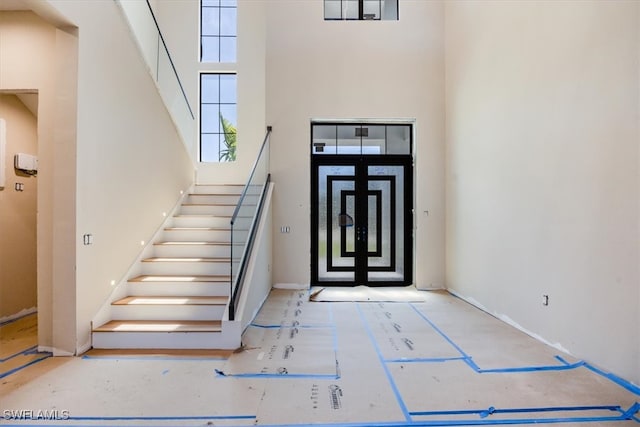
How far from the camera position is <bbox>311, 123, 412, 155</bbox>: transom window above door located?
21.1 ft

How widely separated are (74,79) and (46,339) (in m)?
2.47

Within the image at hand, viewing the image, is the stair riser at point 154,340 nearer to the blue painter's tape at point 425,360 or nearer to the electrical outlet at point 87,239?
the electrical outlet at point 87,239

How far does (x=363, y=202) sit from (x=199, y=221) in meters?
2.99

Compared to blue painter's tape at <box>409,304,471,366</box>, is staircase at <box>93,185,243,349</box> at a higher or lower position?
higher

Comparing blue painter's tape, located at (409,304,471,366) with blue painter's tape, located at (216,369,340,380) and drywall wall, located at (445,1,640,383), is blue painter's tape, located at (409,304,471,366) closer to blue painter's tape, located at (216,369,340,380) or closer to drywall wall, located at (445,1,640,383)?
drywall wall, located at (445,1,640,383)

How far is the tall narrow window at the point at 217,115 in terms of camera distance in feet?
23.7

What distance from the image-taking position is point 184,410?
7.48 feet

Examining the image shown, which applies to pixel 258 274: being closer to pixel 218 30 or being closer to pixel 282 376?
pixel 282 376

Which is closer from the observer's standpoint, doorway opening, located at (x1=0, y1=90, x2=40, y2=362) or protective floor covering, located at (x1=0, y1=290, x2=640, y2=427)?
protective floor covering, located at (x1=0, y1=290, x2=640, y2=427)

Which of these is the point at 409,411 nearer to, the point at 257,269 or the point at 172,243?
the point at 257,269

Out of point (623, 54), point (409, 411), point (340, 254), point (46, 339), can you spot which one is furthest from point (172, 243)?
point (623, 54)

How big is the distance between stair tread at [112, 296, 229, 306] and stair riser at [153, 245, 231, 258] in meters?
0.71

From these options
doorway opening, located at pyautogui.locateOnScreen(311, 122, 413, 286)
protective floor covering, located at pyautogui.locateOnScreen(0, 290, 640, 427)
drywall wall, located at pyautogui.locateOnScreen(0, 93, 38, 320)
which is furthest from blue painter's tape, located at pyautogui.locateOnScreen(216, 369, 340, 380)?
doorway opening, located at pyautogui.locateOnScreen(311, 122, 413, 286)

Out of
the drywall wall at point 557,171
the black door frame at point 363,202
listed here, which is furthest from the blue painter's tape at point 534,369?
the black door frame at point 363,202
